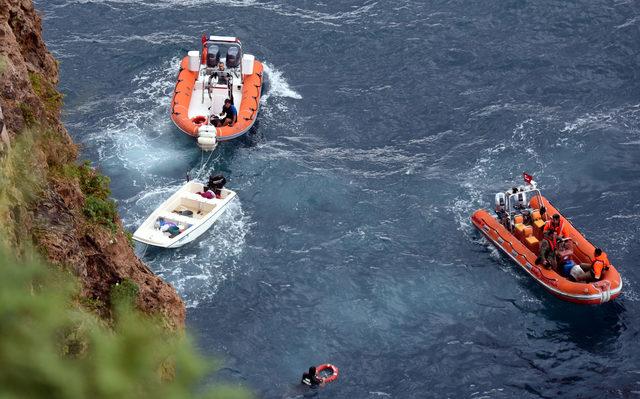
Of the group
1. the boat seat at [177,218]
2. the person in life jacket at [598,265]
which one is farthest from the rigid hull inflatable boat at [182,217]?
the person in life jacket at [598,265]

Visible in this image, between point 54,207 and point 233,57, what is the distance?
2172 centimetres

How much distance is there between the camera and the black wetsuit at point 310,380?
22281mm

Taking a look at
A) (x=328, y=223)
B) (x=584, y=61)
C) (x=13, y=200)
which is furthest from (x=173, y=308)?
(x=584, y=61)

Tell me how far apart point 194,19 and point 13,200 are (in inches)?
1138

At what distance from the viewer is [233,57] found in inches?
1410

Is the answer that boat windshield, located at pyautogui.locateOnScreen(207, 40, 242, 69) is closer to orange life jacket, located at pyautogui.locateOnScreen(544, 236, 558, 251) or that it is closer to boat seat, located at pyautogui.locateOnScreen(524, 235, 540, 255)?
boat seat, located at pyautogui.locateOnScreen(524, 235, 540, 255)

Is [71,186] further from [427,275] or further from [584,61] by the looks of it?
[584,61]

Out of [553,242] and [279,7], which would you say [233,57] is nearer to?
[279,7]

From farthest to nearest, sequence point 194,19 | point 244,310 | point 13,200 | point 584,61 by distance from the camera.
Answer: point 194,19 < point 584,61 < point 244,310 < point 13,200

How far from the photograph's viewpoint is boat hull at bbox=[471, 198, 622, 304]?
2500 centimetres

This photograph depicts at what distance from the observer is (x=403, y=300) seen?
2556 cm

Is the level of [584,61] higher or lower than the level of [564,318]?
higher

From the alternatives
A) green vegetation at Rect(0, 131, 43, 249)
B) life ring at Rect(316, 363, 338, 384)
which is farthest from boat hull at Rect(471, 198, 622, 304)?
green vegetation at Rect(0, 131, 43, 249)

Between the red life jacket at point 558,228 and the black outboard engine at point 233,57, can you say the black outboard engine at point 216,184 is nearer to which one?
the black outboard engine at point 233,57
